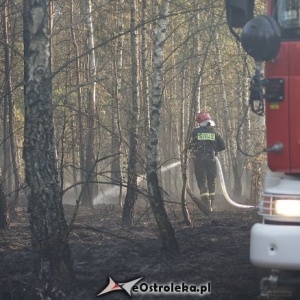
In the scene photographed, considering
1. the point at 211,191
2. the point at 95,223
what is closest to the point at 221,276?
the point at 95,223

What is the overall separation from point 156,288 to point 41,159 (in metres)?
1.71

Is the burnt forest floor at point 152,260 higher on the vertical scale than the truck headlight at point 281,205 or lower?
lower

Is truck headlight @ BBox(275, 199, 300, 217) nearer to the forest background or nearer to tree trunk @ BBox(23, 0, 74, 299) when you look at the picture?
the forest background

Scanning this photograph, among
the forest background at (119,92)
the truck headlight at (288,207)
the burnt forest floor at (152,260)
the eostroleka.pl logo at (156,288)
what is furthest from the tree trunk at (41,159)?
the truck headlight at (288,207)

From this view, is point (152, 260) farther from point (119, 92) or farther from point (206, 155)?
point (119, 92)

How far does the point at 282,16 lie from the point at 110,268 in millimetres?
3480

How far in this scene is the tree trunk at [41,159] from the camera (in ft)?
21.2

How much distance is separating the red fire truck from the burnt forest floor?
127 cm

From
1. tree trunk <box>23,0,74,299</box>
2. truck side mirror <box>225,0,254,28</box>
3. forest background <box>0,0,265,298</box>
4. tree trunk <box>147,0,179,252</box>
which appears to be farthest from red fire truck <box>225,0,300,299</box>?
tree trunk <box>147,0,179,252</box>

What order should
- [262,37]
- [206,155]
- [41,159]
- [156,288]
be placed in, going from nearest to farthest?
1. [262,37]
2. [41,159]
3. [156,288]
4. [206,155]

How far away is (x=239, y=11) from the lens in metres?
5.94

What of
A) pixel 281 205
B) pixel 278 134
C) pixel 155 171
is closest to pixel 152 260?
pixel 155 171

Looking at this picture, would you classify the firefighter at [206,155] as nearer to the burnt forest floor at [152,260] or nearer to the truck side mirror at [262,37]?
the burnt forest floor at [152,260]

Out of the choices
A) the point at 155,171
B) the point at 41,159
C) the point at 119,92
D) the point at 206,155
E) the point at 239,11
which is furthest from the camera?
the point at 119,92
